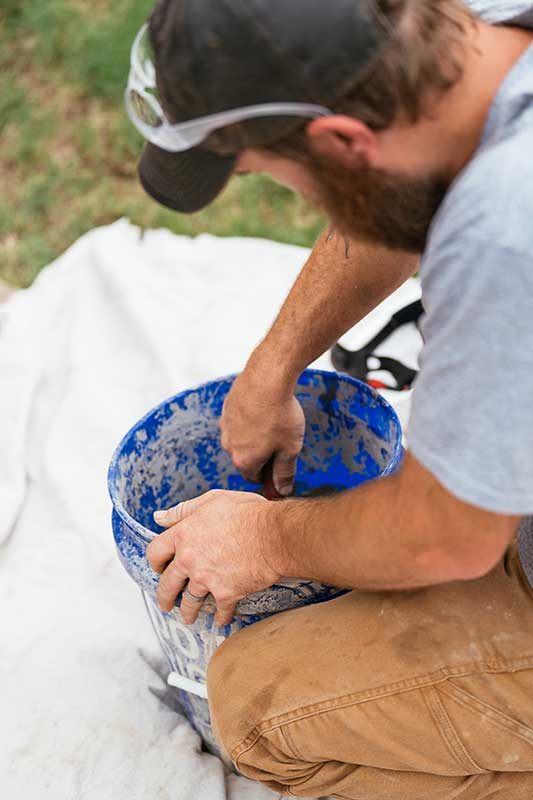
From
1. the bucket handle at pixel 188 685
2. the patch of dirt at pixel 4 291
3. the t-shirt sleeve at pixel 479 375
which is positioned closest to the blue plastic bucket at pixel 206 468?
the bucket handle at pixel 188 685

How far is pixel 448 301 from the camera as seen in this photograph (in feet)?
3.68

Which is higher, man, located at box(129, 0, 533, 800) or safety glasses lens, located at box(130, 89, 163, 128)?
safety glasses lens, located at box(130, 89, 163, 128)

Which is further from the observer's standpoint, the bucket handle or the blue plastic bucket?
the bucket handle

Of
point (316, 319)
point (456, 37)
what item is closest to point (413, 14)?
point (456, 37)

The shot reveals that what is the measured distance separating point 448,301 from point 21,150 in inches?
117

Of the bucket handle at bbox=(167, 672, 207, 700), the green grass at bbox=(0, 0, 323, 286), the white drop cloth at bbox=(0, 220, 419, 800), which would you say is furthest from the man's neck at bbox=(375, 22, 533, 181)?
the green grass at bbox=(0, 0, 323, 286)

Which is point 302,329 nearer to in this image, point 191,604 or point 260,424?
point 260,424

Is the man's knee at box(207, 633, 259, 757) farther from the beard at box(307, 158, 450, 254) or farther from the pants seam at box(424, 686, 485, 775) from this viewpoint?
the beard at box(307, 158, 450, 254)

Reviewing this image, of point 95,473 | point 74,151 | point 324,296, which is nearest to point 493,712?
point 324,296

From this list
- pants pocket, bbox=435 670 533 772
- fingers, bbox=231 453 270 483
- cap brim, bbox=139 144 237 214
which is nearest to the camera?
cap brim, bbox=139 144 237 214

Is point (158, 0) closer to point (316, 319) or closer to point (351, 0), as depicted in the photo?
point (351, 0)

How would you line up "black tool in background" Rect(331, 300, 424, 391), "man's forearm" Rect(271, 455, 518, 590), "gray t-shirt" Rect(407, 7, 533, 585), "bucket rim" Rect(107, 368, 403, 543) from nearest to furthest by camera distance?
"gray t-shirt" Rect(407, 7, 533, 585) < "man's forearm" Rect(271, 455, 518, 590) < "bucket rim" Rect(107, 368, 403, 543) < "black tool in background" Rect(331, 300, 424, 391)

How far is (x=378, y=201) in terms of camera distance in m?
1.22

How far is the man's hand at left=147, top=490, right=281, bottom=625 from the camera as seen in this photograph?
1461 mm
